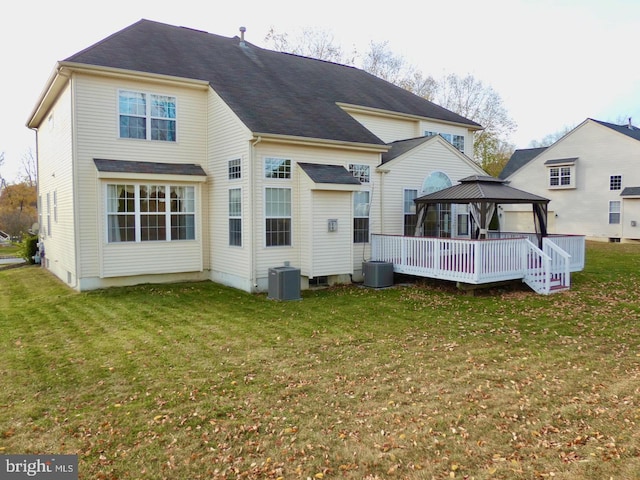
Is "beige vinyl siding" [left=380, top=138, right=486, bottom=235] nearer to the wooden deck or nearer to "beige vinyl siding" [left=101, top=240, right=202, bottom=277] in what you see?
the wooden deck

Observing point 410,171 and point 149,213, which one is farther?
point 410,171

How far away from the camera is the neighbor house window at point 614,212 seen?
2745 centimetres

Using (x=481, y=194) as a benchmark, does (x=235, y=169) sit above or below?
A: above

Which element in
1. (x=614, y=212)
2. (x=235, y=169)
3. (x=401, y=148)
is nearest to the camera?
(x=235, y=169)

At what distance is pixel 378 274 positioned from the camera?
12680 millimetres

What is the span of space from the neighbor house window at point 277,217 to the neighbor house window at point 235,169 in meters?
0.89

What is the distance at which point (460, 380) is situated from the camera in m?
5.99

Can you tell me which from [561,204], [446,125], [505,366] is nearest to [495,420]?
[505,366]

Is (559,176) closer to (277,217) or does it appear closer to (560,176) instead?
(560,176)

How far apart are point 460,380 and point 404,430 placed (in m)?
1.63

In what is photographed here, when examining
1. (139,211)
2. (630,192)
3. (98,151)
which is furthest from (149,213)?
(630,192)

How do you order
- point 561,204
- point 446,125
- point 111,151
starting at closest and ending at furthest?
point 111,151 → point 446,125 → point 561,204

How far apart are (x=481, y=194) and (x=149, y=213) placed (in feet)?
28.9

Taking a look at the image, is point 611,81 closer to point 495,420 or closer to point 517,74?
point 517,74
